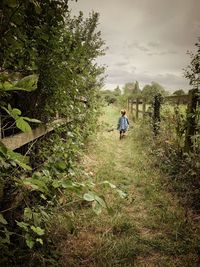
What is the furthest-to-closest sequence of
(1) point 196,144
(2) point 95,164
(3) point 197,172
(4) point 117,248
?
(2) point 95,164
(1) point 196,144
(3) point 197,172
(4) point 117,248

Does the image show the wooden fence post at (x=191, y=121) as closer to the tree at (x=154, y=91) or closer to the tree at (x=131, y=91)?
the tree at (x=154, y=91)

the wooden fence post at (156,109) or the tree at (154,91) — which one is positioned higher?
the tree at (154,91)

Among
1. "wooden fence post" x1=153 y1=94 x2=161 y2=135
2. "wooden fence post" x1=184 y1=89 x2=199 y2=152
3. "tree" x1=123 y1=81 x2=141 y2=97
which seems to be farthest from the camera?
"tree" x1=123 y1=81 x2=141 y2=97

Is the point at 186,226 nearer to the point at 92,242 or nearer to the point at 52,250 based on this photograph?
the point at 92,242

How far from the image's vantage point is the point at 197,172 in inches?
170

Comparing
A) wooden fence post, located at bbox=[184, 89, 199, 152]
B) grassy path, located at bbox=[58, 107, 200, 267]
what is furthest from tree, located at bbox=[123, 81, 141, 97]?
grassy path, located at bbox=[58, 107, 200, 267]

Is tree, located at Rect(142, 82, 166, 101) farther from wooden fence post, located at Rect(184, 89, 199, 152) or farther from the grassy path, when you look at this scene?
the grassy path

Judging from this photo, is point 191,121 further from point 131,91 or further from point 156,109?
point 131,91

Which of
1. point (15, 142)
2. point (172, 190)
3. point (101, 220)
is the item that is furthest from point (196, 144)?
point (15, 142)

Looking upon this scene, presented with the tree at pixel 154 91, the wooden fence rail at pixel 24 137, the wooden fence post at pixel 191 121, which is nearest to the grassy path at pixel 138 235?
the wooden fence post at pixel 191 121

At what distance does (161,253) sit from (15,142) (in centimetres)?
207

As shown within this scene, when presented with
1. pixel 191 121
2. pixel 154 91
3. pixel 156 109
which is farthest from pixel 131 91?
pixel 191 121

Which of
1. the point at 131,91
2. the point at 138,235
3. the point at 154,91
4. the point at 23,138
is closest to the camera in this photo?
the point at 23,138

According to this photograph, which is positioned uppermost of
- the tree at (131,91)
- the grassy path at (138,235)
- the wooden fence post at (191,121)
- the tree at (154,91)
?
the tree at (131,91)
